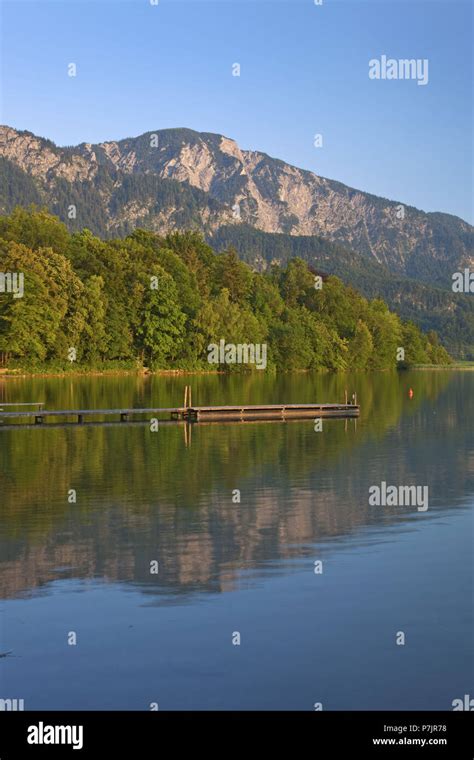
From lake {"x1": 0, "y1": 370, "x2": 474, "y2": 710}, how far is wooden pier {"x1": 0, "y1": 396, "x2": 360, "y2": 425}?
45.5ft

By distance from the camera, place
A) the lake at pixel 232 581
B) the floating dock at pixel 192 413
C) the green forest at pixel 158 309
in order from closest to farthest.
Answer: the lake at pixel 232 581
the floating dock at pixel 192 413
the green forest at pixel 158 309

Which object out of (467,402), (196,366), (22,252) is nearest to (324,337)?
(196,366)

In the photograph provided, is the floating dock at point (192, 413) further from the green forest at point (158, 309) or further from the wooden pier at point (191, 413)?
the green forest at point (158, 309)

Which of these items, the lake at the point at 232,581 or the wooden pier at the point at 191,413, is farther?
the wooden pier at the point at 191,413

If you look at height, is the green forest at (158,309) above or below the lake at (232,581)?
above

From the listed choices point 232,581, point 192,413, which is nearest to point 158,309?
point 192,413

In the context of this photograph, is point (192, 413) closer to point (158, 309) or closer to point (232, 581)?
point (232, 581)

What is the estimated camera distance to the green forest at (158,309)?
12000 cm

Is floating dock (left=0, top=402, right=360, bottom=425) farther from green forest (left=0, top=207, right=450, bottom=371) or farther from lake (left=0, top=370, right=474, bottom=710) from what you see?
green forest (left=0, top=207, right=450, bottom=371)

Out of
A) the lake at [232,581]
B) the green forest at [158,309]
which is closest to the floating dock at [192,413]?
the lake at [232,581]

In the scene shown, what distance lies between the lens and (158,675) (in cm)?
1551

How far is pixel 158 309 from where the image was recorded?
139 metres

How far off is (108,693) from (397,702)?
14.2ft

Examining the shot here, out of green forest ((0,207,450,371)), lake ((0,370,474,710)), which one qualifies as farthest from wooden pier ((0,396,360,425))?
green forest ((0,207,450,371))
